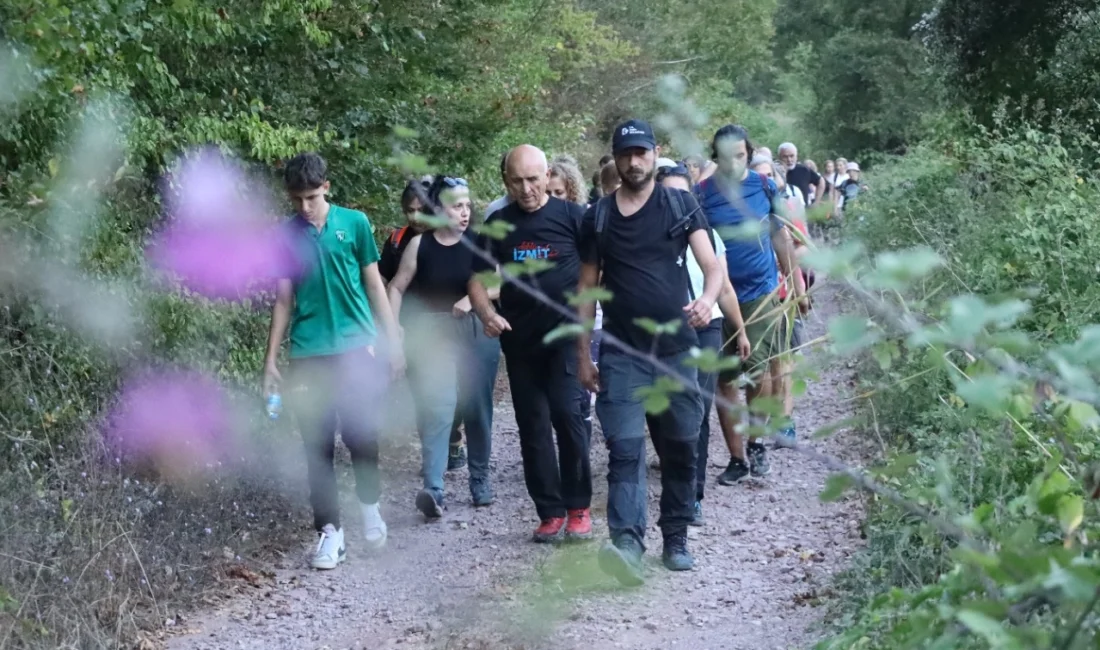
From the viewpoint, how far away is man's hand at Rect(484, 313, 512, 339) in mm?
7152

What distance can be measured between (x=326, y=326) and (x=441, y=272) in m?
1.52

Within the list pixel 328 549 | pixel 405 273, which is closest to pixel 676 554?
pixel 328 549

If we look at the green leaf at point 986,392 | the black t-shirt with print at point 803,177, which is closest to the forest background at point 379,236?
the green leaf at point 986,392

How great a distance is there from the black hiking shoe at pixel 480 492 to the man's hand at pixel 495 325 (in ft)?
5.53

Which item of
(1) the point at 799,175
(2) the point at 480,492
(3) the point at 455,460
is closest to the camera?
(2) the point at 480,492

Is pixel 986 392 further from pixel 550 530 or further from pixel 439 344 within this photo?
pixel 439 344

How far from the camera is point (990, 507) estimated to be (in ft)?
9.37

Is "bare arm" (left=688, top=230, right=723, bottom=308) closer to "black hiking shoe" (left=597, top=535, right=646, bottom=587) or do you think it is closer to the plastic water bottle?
"black hiking shoe" (left=597, top=535, right=646, bottom=587)

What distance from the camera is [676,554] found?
6879 mm

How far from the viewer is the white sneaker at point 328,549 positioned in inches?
283

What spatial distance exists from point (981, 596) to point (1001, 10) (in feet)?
50.3

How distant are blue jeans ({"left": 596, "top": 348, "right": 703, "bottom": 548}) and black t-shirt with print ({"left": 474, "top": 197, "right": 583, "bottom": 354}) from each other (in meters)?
0.57

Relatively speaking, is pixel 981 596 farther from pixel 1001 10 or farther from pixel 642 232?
pixel 1001 10

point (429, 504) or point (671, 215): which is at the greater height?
point (671, 215)
